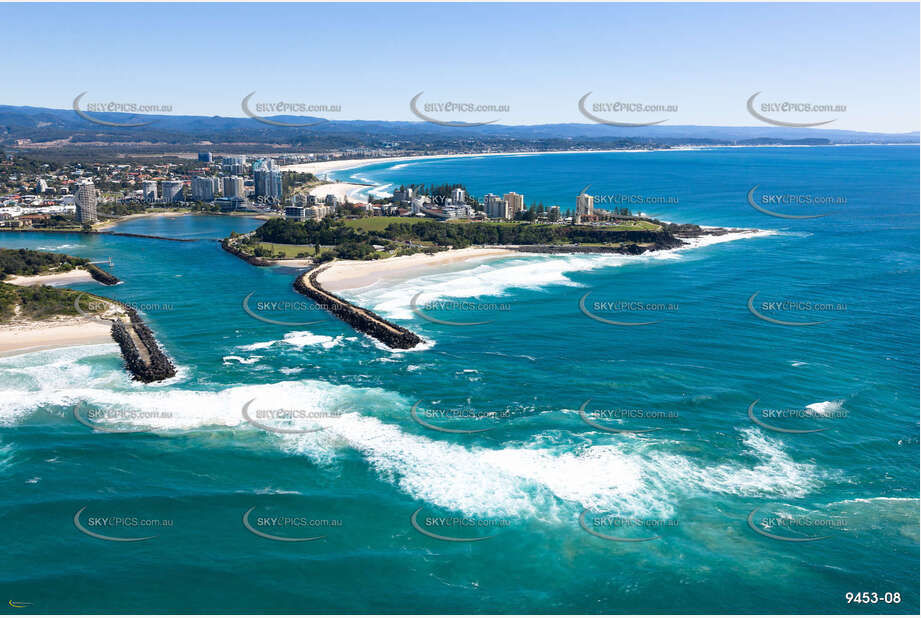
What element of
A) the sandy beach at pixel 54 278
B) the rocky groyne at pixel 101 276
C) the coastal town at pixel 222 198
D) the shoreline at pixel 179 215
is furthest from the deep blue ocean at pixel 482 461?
the shoreline at pixel 179 215

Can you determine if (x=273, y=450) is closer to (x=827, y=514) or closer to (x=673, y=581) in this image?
(x=673, y=581)

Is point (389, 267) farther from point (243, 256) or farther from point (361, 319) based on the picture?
point (361, 319)

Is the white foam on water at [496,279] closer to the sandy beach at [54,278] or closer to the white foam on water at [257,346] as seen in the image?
the white foam on water at [257,346]

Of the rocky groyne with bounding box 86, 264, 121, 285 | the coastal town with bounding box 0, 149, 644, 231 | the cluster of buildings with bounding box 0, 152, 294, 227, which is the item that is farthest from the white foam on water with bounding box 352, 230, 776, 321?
the cluster of buildings with bounding box 0, 152, 294, 227

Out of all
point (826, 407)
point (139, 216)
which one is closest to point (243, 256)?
point (139, 216)

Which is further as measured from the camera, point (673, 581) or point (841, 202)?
point (841, 202)

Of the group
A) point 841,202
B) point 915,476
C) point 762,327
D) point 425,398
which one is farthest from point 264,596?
point 841,202

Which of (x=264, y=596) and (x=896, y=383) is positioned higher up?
(x=896, y=383)
